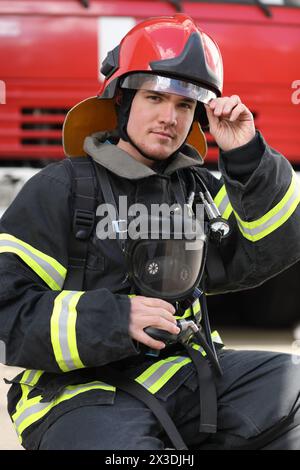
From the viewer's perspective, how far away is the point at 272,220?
7.93ft

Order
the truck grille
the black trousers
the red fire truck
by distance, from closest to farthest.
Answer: the black trousers, the red fire truck, the truck grille

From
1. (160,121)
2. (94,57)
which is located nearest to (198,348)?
(160,121)

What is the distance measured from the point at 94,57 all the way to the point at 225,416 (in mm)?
2567

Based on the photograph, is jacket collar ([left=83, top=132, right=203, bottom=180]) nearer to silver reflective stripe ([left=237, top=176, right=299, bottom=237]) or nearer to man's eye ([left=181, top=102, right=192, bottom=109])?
man's eye ([left=181, top=102, right=192, bottom=109])

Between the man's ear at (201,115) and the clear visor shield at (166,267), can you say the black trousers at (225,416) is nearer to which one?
the clear visor shield at (166,267)

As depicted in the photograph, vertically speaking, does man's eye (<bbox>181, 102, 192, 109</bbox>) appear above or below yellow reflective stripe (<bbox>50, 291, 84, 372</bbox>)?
above

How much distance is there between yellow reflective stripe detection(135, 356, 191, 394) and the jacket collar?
487 millimetres

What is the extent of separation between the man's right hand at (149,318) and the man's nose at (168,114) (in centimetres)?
53

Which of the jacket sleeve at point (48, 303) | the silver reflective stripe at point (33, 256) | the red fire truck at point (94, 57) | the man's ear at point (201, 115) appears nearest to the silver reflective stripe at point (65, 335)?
the jacket sleeve at point (48, 303)

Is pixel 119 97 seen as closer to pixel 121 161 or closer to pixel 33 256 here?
pixel 121 161

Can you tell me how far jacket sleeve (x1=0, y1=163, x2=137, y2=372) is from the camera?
7.04 ft

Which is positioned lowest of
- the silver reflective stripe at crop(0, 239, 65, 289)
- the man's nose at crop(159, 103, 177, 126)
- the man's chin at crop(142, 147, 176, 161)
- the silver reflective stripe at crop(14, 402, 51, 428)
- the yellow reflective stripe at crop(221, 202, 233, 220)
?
the silver reflective stripe at crop(14, 402, 51, 428)

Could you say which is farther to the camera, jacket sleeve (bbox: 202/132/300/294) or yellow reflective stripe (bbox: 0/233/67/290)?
jacket sleeve (bbox: 202/132/300/294)

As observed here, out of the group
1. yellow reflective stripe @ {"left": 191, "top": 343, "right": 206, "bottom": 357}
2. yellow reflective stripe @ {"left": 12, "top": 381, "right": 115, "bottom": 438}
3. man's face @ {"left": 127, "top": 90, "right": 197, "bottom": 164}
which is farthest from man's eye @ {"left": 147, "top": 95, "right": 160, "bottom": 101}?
yellow reflective stripe @ {"left": 12, "top": 381, "right": 115, "bottom": 438}
